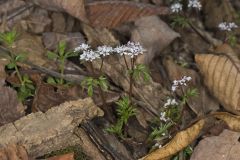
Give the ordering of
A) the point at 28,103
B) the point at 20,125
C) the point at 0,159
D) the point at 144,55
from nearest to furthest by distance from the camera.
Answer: the point at 0,159
the point at 20,125
the point at 28,103
the point at 144,55

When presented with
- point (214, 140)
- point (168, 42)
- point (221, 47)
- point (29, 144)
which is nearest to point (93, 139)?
point (29, 144)

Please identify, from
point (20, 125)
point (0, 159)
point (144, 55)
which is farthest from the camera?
point (144, 55)

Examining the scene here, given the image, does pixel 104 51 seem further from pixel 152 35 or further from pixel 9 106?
pixel 9 106

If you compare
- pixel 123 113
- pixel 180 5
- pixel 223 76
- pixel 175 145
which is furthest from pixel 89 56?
pixel 180 5

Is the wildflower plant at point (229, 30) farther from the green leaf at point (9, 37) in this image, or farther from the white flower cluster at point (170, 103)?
the green leaf at point (9, 37)

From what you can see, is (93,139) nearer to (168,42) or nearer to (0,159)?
(0,159)

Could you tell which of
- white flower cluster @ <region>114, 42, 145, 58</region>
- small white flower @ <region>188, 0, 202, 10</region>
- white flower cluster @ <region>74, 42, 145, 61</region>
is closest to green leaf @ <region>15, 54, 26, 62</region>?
white flower cluster @ <region>74, 42, 145, 61</region>
